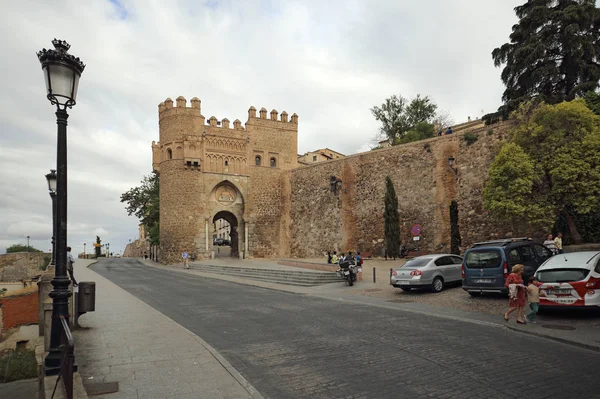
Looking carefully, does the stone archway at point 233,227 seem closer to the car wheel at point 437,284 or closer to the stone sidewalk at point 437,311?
the stone sidewalk at point 437,311

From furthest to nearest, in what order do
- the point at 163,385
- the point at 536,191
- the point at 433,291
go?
the point at 536,191, the point at 433,291, the point at 163,385

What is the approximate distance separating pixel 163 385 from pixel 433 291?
11269 millimetres

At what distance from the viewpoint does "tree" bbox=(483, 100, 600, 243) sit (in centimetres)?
1623

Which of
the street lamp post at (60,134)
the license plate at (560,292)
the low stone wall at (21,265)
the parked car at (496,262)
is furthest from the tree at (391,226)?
the low stone wall at (21,265)

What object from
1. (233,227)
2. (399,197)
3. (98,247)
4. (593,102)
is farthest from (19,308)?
(98,247)

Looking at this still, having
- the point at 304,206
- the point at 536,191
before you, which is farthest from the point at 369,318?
the point at 304,206

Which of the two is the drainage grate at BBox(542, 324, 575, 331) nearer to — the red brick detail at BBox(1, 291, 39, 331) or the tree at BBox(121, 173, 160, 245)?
the red brick detail at BBox(1, 291, 39, 331)

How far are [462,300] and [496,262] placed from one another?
1526 mm

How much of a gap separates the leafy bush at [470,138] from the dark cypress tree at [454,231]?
383cm

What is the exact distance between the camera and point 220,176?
118ft

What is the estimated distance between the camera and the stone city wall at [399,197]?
77.4 feet

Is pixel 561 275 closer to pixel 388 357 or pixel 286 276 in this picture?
pixel 388 357

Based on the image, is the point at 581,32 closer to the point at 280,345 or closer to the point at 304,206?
the point at 304,206

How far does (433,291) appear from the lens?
14.1 metres
